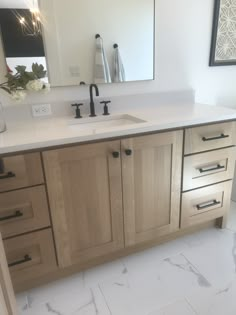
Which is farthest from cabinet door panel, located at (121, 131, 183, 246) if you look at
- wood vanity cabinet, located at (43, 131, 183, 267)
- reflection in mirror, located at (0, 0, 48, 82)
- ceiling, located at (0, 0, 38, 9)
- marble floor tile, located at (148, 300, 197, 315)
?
ceiling, located at (0, 0, 38, 9)

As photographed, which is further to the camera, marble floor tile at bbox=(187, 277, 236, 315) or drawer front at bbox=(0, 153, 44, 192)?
marble floor tile at bbox=(187, 277, 236, 315)

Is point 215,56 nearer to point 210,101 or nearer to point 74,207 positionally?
point 210,101

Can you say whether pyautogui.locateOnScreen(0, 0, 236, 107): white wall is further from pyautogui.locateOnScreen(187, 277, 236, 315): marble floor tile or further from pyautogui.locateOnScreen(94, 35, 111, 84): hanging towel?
pyautogui.locateOnScreen(187, 277, 236, 315): marble floor tile

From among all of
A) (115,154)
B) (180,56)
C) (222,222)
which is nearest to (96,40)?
(180,56)

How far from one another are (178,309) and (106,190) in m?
0.73

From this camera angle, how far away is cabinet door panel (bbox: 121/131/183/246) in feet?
4.57

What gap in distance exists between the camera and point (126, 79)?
71.0 inches

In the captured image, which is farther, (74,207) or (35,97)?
(35,97)

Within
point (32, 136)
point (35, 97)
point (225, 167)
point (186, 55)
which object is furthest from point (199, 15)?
point (32, 136)

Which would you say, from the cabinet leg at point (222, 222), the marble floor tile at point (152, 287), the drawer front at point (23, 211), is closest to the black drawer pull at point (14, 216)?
the drawer front at point (23, 211)

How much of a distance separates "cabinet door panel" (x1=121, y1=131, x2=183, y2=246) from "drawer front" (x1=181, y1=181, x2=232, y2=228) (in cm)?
7

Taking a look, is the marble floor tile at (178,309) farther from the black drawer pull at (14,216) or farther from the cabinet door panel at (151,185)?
the black drawer pull at (14,216)

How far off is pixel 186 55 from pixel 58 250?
1.70 metres

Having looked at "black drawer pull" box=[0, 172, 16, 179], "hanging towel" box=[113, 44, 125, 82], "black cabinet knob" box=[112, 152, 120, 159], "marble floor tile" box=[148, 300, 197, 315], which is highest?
"hanging towel" box=[113, 44, 125, 82]
